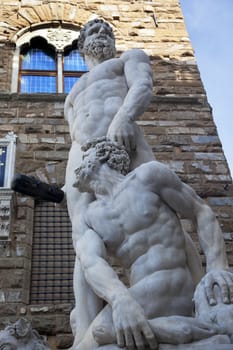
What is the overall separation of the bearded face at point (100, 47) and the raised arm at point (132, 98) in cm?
17

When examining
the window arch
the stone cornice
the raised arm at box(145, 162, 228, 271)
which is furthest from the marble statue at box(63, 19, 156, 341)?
the window arch

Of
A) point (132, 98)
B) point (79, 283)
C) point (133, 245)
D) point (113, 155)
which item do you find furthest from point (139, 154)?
point (79, 283)

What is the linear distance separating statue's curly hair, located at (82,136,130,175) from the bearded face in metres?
1.08

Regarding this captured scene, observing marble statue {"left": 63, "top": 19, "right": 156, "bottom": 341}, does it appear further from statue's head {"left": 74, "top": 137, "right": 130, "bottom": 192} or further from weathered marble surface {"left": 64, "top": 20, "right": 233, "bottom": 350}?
statue's head {"left": 74, "top": 137, "right": 130, "bottom": 192}

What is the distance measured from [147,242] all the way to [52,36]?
596cm

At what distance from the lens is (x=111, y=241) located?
2363mm

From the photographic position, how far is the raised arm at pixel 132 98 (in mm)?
2789

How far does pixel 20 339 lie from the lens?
261cm

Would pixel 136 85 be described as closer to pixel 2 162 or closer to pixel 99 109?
pixel 99 109

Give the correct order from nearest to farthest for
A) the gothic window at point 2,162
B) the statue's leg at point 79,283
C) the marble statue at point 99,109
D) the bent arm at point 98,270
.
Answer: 1. the bent arm at point 98,270
2. the statue's leg at point 79,283
3. the marble statue at point 99,109
4. the gothic window at point 2,162

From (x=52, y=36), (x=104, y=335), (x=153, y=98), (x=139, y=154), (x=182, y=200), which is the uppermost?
(x=52, y=36)

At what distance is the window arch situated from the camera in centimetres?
698

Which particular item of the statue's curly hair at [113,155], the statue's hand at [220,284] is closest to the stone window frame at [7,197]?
the statue's curly hair at [113,155]

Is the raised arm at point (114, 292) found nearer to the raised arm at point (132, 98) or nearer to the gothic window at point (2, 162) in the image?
the raised arm at point (132, 98)
